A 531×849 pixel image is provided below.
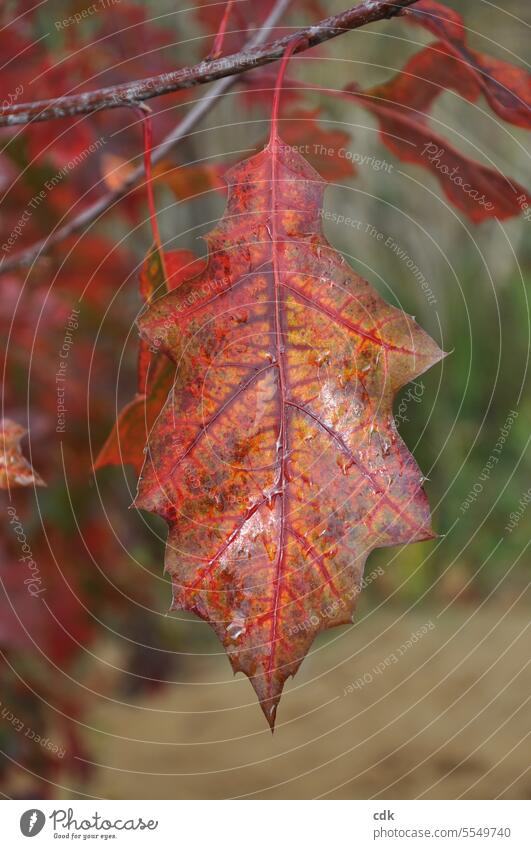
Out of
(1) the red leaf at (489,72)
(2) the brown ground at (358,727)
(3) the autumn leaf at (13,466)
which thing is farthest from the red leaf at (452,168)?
(2) the brown ground at (358,727)

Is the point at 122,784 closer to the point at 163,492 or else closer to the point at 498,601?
the point at 498,601

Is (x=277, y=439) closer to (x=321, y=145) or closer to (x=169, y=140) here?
(x=169, y=140)

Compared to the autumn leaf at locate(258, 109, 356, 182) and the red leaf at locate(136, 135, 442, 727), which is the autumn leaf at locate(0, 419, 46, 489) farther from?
the autumn leaf at locate(258, 109, 356, 182)

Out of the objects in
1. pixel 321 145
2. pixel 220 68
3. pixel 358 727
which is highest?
pixel 321 145

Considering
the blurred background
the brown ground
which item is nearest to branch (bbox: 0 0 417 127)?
the blurred background

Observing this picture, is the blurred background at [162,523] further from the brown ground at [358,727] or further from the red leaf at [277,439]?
the red leaf at [277,439]

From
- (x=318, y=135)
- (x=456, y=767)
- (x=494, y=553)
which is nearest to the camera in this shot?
(x=318, y=135)

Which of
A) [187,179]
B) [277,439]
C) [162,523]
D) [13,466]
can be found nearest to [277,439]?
[277,439]
